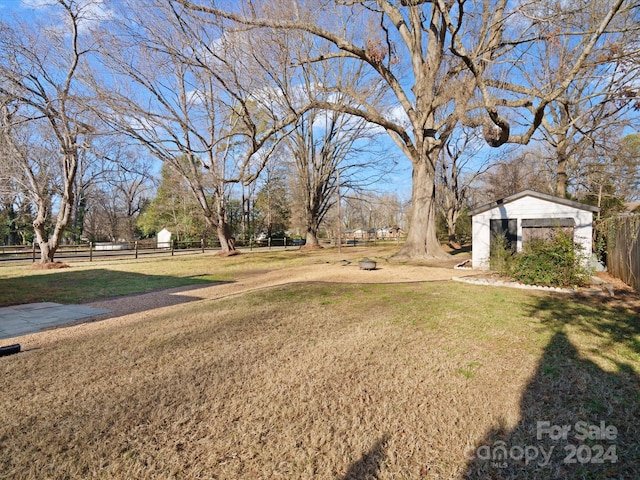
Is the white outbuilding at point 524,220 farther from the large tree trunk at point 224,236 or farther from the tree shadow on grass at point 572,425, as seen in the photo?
the large tree trunk at point 224,236

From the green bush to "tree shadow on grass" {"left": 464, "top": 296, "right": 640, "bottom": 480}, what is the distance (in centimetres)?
416

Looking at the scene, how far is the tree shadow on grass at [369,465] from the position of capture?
1.94 meters

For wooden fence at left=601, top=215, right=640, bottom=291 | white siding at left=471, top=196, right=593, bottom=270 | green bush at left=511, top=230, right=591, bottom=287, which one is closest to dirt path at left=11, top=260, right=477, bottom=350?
green bush at left=511, top=230, right=591, bottom=287

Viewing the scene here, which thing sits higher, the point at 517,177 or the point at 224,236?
the point at 517,177

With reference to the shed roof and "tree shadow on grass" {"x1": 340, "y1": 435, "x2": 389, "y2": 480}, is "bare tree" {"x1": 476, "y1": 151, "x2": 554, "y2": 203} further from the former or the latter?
"tree shadow on grass" {"x1": 340, "y1": 435, "x2": 389, "y2": 480}

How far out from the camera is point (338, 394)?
2.88 metres

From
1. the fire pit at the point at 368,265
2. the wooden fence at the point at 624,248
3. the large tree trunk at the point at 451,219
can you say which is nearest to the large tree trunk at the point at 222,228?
the fire pit at the point at 368,265

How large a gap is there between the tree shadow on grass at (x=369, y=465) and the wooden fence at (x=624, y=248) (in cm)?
801

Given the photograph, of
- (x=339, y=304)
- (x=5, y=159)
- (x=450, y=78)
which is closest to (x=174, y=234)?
(x=5, y=159)

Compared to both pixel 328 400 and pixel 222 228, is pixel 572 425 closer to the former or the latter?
pixel 328 400

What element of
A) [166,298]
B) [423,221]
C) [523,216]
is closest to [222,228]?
[423,221]

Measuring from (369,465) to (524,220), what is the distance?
12.6 meters

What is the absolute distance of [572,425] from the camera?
2.42 metres

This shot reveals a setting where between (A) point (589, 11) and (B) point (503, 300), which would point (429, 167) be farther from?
(B) point (503, 300)
